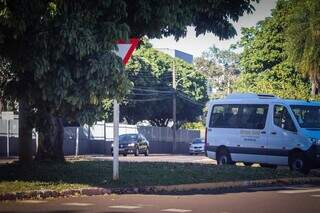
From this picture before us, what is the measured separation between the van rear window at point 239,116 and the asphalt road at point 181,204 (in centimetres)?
936

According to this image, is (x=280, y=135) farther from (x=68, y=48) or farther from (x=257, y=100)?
(x=68, y=48)

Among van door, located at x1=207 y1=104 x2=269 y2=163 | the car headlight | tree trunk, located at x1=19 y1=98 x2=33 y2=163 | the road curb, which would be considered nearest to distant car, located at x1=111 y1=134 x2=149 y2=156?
van door, located at x1=207 y1=104 x2=269 y2=163

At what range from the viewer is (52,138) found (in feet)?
62.5

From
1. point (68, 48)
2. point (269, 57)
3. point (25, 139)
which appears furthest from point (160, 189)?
point (269, 57)

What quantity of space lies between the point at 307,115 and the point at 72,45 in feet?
40.6

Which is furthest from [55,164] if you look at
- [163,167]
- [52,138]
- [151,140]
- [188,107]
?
[188,107]

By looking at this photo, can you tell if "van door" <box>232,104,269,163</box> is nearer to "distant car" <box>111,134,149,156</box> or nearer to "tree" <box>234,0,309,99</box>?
"distant car" <box>111,134,149,156</box>

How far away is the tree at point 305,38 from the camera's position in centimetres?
3481

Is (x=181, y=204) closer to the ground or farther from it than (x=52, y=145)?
closer to the ground

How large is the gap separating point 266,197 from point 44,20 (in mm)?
5896

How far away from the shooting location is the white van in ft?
68.3

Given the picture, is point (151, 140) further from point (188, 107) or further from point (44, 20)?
point (44, 20)

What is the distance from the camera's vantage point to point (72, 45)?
37.5 feet

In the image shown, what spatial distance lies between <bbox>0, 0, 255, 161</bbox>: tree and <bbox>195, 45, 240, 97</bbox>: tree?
220 ft
